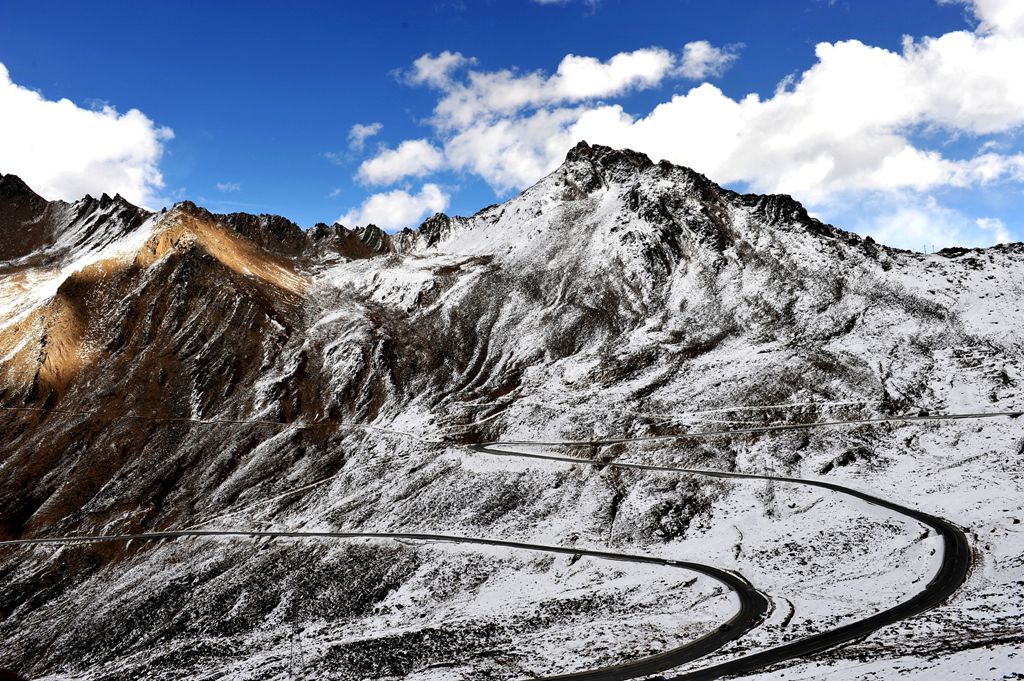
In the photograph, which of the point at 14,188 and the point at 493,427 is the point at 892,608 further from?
the point at 14,188

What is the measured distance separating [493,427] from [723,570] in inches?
1658

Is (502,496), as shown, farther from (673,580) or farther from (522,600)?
(673,580)

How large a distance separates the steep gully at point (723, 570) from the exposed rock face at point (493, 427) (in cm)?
146

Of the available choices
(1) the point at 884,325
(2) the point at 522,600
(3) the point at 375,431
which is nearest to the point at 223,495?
(3) the point at 375,431

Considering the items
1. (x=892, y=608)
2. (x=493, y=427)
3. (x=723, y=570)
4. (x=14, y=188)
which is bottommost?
(x=723, y=570)

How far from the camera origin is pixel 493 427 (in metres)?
86.4

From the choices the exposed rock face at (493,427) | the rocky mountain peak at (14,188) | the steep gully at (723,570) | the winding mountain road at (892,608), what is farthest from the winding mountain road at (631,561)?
the rocky mountain peak at (14,188)

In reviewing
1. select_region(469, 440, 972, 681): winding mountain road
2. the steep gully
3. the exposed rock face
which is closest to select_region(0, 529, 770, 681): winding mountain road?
the steep gully

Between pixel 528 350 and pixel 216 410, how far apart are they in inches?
1888

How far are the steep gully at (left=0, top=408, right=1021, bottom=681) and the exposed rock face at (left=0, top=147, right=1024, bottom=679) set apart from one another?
1.46m

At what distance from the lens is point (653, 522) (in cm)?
6044

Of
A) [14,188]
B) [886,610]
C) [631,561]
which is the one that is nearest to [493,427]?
[631,561]

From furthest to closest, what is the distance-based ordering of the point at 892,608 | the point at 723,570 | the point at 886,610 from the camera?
the point at 723,570
the point at 892,608
the point at 886,610

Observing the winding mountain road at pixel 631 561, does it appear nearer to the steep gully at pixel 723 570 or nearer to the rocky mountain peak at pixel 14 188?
the steep gully at pixel 723 570
